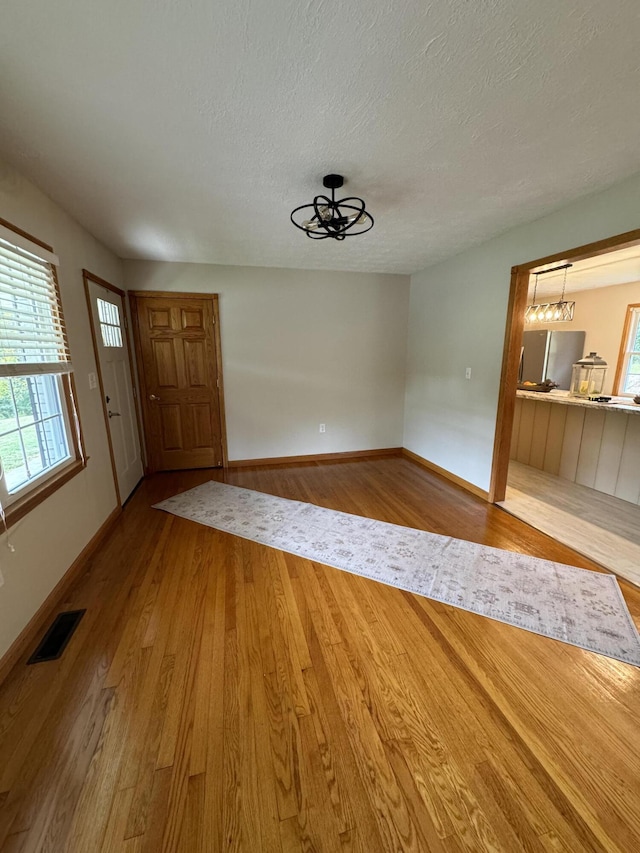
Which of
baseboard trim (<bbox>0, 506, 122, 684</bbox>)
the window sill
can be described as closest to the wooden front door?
baseboard trim (<bbox>0, 506, 122, 684</bbox>)

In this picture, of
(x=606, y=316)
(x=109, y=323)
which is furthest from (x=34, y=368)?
(x=606, y=316)

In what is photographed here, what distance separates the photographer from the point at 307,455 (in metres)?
4.55

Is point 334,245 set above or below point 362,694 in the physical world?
above

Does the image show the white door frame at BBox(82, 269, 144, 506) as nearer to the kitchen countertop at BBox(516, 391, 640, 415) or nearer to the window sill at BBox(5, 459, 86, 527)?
the window sill at BBox(5, 459, 86, 527)

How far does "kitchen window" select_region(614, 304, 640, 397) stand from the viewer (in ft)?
17.4

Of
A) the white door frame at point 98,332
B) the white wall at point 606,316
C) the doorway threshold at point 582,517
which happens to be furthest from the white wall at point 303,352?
the white wall at point 606,316

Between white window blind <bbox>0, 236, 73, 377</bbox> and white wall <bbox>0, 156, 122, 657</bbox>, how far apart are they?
161mm

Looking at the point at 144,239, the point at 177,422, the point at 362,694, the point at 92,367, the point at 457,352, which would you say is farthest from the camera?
the point at 177,422

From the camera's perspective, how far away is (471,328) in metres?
3.41

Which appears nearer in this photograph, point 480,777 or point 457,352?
point 480,777

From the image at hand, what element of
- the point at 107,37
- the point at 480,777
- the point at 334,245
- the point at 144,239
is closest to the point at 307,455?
the point at 334,245

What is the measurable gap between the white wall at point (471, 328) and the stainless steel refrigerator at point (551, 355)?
225 centimetres

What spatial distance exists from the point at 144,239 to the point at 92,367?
1.26 meters

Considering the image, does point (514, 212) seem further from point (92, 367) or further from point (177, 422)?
point (177, 422)
